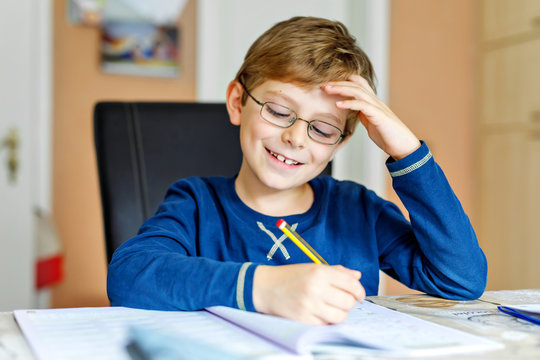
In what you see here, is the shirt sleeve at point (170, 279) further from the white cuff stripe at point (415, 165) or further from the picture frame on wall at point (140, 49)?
the picture frame on wall at point (140, 49)

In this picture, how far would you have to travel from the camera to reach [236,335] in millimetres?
570

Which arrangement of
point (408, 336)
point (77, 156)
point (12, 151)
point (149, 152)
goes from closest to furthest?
1. point (408, 336)
2. point (149, 152)
3. point (12, 151)
4. point (77, 156)

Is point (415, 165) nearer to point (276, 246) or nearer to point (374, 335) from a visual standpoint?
point (276, 246)

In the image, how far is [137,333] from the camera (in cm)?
51

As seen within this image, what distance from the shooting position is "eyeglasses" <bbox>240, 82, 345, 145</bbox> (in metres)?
0.96

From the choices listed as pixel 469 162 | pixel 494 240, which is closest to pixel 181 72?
pixel 469 162

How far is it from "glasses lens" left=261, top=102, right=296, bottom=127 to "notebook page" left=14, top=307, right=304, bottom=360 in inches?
15.1

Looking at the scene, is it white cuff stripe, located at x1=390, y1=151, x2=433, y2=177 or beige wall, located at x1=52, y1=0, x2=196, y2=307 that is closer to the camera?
white cuff stripe, located at x1=390, y1=151, x2=433, y2=177

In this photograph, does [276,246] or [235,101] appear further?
[235,101]

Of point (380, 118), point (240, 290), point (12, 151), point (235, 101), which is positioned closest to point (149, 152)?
point (235, 101)

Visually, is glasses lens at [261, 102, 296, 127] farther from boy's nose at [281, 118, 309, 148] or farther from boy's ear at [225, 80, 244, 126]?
boy's ear at [225, 80, 244, 126]

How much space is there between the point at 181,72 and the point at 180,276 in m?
2.30

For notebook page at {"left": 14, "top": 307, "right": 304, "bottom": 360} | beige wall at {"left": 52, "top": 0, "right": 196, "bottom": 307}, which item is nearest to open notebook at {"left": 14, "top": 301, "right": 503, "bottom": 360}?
notebook page at {"left": 14, "top": 307, "right": 304, "bottom": 360}

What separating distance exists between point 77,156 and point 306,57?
202 centimetres
